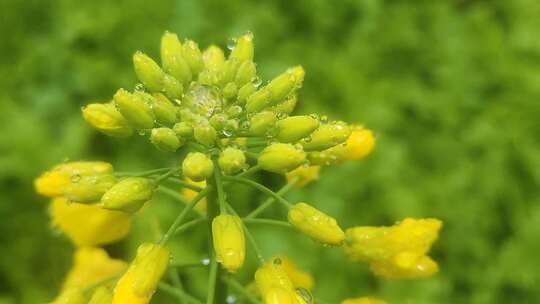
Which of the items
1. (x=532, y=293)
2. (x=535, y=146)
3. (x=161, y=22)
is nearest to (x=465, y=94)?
(x=535, y=146)

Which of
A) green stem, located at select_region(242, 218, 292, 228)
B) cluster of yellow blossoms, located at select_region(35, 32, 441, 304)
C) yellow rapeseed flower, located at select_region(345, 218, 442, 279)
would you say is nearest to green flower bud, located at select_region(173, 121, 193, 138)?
cluster of yellow blossoms, located at select_region(35, 32, 441, 304)

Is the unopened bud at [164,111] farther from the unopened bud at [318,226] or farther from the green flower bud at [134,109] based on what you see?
the unopened bud at [318,226]

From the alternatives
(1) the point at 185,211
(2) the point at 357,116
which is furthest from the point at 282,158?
→ (2) the point at 357,116

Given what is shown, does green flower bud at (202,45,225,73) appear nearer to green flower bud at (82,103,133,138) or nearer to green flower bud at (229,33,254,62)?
green flower bud at (229,33,254,62)

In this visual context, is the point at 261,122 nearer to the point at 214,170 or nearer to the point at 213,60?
the point at 214,170

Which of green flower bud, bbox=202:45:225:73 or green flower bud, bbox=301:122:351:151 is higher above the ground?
green flower bud, bbox=202:45:225:73

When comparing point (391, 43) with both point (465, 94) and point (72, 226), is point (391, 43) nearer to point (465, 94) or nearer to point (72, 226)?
point (465, 94)
